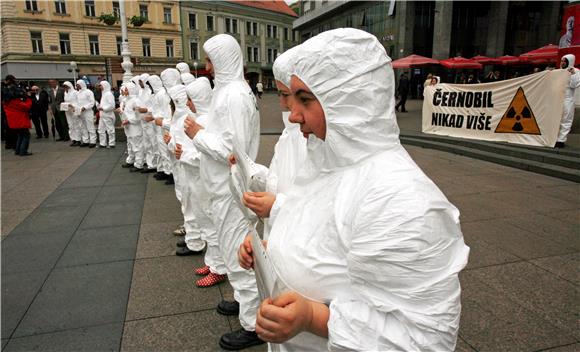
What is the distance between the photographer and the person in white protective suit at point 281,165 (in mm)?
1856

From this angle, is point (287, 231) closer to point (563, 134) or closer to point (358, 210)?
point (358, 210)

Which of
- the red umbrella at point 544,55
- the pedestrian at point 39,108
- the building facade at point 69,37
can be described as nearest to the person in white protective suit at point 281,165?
the pedestrian at point 39,108

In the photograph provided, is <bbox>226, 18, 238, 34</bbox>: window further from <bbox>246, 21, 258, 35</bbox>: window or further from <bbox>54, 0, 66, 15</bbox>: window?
<bbox>54, 0, 66, 15</bbox>: window

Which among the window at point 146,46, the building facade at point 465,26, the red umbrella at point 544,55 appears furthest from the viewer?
the window at point 146,46

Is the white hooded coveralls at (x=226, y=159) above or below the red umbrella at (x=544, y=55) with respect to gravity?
below

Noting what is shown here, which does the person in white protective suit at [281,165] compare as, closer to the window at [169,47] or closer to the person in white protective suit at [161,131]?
the person in white protective suit at [161,131]

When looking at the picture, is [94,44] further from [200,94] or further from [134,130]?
[200,94]

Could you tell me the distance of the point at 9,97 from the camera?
11.6 metres

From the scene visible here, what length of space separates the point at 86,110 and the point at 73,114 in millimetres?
818

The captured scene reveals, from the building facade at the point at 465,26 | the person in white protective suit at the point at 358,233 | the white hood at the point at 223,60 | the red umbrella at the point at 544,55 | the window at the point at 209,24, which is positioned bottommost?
the person in white protective suit at the point at 358,233

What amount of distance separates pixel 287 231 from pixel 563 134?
10.1 metres

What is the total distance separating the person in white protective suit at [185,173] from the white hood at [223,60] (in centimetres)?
96

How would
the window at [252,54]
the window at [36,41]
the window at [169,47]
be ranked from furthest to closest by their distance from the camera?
the window at [252,54], the window at [169,47], the window at [36,41]

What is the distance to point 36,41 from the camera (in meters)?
41.9
